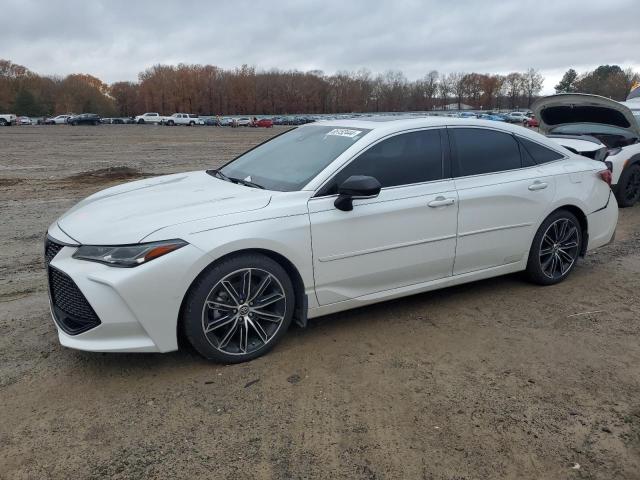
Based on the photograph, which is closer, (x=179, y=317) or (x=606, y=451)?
(x=606, y=451)

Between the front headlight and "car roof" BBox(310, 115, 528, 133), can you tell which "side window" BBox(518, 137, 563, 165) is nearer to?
"car roof" BBox(310, 115, 528, 133)

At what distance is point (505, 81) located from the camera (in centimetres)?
14312

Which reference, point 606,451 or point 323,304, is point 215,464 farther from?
point 606,451

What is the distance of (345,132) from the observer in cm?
443

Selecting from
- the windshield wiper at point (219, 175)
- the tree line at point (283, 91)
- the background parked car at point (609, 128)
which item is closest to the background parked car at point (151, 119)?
the tree line at point (283, 91)

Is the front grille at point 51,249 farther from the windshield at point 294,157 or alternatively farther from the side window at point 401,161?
the side window at point 401,161

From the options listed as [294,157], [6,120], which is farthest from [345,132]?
[6,120]

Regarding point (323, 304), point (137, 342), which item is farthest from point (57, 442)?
point (323, 304)

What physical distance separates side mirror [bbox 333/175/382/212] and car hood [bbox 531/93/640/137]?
Result: 6.69 m

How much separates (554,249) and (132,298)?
3.91 m

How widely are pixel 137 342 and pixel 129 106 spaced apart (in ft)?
454

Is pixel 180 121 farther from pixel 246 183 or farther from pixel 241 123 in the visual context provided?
pixel 246 183

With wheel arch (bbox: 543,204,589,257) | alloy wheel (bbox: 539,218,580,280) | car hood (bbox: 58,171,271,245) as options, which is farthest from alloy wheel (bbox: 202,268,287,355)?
wheel arch (bbox: 543,204,589,257)

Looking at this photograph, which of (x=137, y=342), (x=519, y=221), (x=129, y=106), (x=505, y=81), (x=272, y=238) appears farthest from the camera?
(x=505, y=81)
